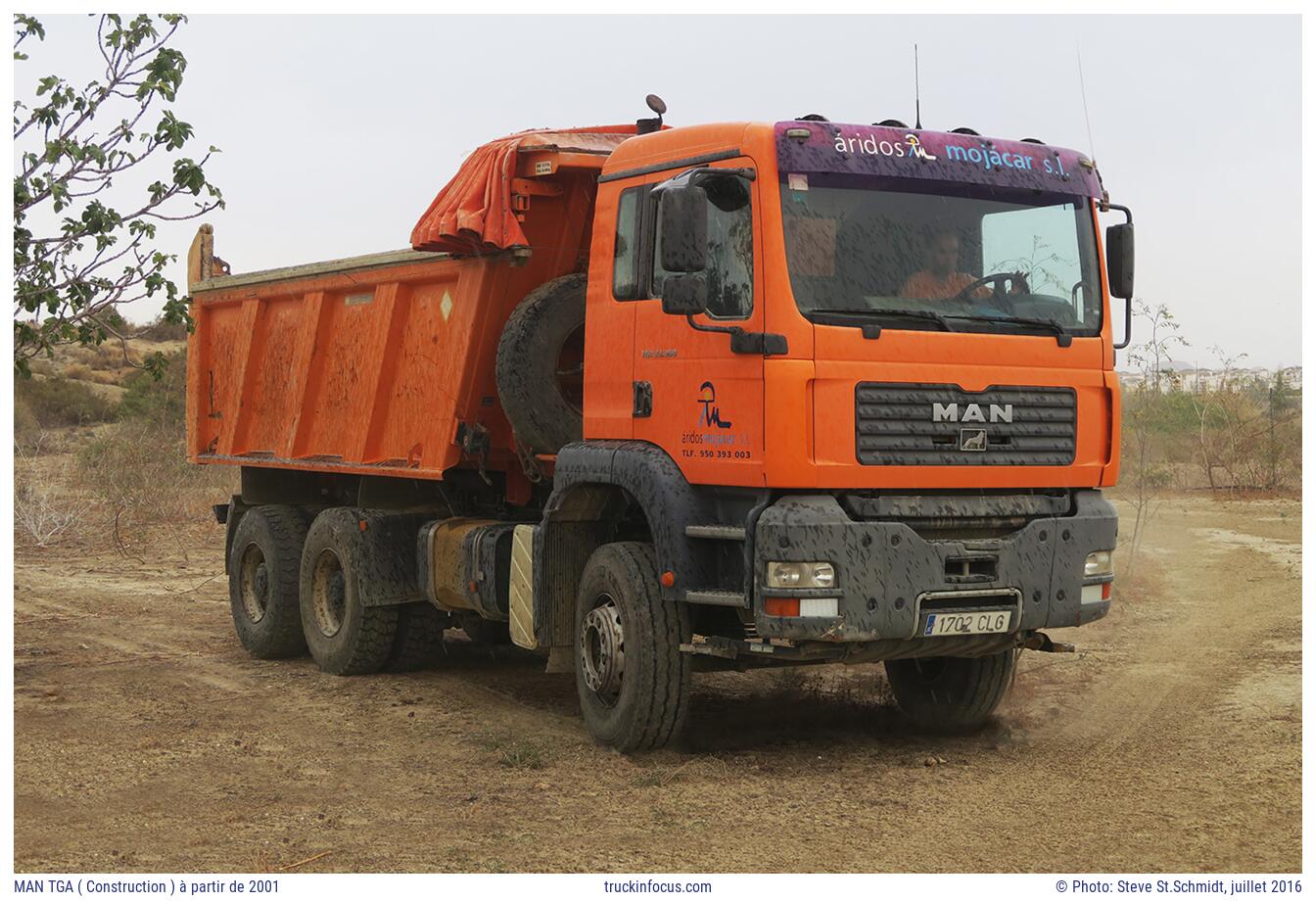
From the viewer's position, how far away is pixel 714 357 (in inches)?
290

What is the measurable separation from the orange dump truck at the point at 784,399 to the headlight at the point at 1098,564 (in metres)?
0.02

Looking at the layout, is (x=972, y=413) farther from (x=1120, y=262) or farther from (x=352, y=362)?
(x=352, y=362)

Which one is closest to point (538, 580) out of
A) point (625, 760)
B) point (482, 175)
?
point (625, 760)

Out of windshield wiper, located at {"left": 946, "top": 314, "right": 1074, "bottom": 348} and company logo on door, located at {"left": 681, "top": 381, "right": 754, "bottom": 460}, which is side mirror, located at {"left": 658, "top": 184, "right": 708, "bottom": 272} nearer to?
company logo on door, located at {"left": 681, "top": 381, "right": 754, "bottom": 460}

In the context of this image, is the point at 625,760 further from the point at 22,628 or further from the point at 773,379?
the point at 22,628

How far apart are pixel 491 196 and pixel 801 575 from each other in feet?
10.8

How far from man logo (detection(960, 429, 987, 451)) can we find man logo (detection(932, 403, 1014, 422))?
0.06m

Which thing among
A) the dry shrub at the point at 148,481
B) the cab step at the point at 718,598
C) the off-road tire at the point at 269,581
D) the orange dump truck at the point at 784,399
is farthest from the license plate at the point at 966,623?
the dry shrub at the point at 148,481

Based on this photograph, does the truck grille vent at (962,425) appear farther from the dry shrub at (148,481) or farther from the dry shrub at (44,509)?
the dry shrub at (44,509)

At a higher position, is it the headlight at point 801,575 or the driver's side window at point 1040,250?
the driver's side window at point 1040,250

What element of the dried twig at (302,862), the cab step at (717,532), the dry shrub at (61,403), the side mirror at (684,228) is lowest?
the dried twig at (302,862)

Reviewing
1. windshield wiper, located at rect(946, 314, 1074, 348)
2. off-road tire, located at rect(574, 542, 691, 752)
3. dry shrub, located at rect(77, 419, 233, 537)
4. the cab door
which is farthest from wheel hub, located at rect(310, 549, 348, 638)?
dry shrub, located at rect(77, 419, 233, 537)

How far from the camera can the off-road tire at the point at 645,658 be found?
7.66m

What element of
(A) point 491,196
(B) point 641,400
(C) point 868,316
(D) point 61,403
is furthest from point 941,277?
(D) point 61,403
